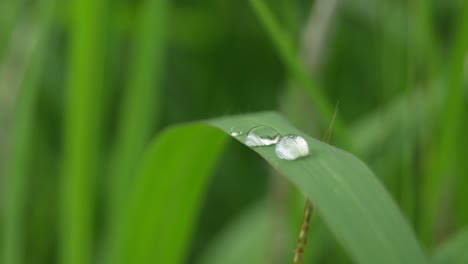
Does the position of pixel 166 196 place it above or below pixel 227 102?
above

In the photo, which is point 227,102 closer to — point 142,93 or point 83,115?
point 142,93

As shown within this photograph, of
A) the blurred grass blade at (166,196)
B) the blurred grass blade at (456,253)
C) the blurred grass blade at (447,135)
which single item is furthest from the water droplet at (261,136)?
the blurred grass blade at (447,135)

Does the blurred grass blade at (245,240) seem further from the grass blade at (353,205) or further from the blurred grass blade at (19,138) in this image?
the grass blade at (353,205)

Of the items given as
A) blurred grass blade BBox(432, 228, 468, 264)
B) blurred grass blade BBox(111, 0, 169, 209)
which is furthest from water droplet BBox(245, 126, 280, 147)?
blurred grass blade BBox(111, 0, 169, 209)

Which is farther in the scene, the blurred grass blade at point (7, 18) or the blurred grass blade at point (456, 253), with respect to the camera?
the blurred grass blade at point (7, 18)

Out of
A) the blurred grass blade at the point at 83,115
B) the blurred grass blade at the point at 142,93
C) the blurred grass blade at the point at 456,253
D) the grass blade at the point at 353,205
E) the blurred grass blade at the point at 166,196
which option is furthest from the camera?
the blurred grass blade at the point at 142,93

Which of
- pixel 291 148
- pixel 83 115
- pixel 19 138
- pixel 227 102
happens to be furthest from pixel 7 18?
pixel 291 148
